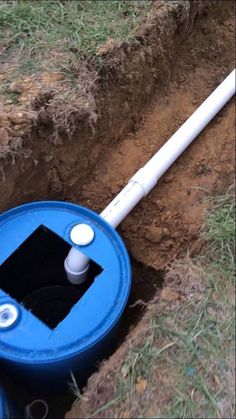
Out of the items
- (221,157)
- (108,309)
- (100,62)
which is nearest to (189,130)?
(221,157)

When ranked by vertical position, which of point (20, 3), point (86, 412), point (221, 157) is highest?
point (20, 3)

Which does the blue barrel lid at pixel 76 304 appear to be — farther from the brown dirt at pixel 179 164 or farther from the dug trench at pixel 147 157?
the brown dirt at pixel 179 164

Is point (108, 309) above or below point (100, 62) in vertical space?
below

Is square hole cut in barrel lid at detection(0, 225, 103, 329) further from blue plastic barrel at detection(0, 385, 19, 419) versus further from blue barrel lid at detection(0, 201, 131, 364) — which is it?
blue plastic barrel at detection(0, 385, 19, 419)

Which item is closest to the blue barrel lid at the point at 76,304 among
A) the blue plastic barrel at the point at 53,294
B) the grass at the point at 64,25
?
the blue plastic barrel at the point at 53,294

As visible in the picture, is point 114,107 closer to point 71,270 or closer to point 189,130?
point 189,130

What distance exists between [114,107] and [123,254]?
721 mm

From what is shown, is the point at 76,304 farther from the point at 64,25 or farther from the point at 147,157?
the point at 64,25

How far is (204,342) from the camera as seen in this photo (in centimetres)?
146

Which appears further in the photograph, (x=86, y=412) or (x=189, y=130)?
(x=189, y=130)

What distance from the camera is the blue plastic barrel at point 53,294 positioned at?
4.77 ft

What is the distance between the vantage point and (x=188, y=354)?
1437 millimetres

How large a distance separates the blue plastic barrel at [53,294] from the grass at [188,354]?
0.14 metres

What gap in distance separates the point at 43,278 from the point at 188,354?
0.74 m
